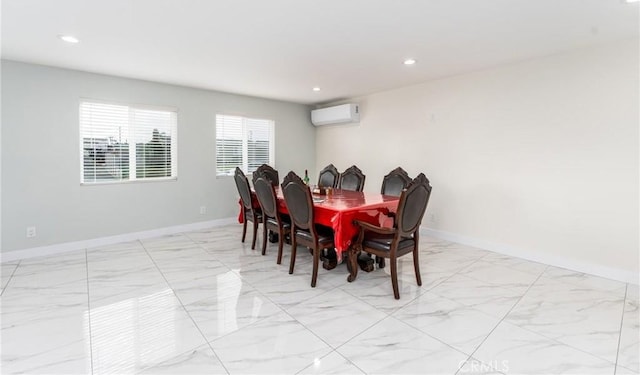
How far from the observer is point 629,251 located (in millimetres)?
3025

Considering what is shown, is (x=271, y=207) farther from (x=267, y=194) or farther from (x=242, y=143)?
(x=242, y=143)

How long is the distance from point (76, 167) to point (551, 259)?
5852 millimetres

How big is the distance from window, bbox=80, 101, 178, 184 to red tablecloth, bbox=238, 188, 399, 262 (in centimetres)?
286

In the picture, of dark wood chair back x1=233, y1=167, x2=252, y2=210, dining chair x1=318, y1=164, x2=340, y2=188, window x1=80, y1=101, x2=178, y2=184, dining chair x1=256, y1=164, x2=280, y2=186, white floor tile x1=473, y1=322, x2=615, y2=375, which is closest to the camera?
white floor tile x1=473, y1=322, x2=615, y2=375

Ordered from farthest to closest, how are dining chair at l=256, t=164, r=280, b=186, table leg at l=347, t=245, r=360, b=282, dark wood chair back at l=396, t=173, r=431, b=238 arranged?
dining chair at l=256, t=164, r=280, b=186
table leg at l=347, t=245, r=360, b=282
dark wood chair back at l=396, t=173, r=431, b=238

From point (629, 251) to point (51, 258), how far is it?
245 inches

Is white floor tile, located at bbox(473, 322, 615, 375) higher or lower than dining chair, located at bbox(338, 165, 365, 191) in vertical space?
lower

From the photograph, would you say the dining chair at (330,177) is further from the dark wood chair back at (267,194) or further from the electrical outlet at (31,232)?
the electrical outlet at (31,232)

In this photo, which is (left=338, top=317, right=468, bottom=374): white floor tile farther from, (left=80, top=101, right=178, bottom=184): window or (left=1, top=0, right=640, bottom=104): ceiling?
(left=80, top=101, right=178, bottom=184): window

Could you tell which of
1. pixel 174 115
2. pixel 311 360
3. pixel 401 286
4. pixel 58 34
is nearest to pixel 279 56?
pixel 58 34

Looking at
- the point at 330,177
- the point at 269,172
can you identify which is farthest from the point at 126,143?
the point at 330,177

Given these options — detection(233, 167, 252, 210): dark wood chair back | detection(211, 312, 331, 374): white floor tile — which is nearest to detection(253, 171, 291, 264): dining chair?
detection(233, 167, 252, 210): dark wood chair back

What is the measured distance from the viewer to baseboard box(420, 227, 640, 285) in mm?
3065

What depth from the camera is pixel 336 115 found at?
5.74 meters
